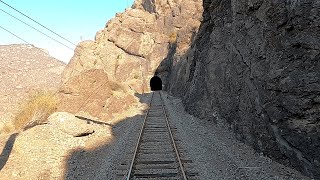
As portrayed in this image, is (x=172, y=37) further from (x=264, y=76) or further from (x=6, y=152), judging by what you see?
(x=264, y=76)

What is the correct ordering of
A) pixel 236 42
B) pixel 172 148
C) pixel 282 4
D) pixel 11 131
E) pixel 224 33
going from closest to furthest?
pixel 282 4 → pixel 172 148 → pixel 236 42 → pixel 224 33 → pixel 11 131

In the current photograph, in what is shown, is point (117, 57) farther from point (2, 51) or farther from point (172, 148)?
point (2, 51)

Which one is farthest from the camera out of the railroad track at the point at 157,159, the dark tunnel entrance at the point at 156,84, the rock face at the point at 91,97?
the dark tunnel entrance at the point at 156,84

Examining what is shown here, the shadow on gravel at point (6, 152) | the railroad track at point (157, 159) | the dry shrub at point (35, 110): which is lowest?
the shadow on gravel at point (6, 152)

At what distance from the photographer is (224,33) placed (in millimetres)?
19422

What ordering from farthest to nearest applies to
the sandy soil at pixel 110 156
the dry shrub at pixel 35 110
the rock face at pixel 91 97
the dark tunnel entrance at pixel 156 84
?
the dark tunnel entrance at pixel 156 84
the rock face at pixel 91 97
the dry shrub at pixel 35 110
the sandy soil at pixel 110 156

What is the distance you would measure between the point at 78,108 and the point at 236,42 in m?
13.3

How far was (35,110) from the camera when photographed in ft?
70.9

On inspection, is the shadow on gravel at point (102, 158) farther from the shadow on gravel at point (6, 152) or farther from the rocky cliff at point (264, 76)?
the rocky cliff at point (264, 76)

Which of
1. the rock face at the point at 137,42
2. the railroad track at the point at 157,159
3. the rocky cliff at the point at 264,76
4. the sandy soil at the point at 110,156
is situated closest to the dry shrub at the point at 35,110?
the rocky cliff at the point at 264,76

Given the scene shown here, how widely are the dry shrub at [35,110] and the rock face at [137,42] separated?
30849mm

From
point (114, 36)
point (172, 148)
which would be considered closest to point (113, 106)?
point (172, 148)

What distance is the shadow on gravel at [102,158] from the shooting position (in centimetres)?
1084

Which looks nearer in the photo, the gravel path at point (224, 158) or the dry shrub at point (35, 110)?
the gravel path at point (224, 158)
